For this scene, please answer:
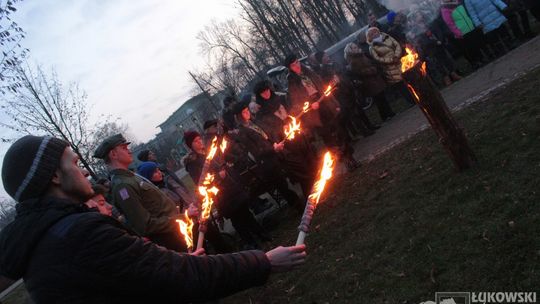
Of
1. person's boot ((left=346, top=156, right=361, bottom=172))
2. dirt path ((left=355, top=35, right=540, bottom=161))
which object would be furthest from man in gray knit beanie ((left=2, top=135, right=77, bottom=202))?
dirt path ((left=355, top=35, right=540, bottom=161))

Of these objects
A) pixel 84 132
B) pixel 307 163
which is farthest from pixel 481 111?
pixel 84 132

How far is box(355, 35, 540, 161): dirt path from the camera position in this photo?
858cm

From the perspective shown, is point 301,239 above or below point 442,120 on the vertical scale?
above

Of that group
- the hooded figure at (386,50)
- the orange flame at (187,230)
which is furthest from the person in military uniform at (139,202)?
the hooded figure at (386,50)

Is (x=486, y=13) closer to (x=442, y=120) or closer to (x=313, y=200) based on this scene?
(x=442, y=120)

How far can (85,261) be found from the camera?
5.70ft

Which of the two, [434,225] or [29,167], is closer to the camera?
[29,167]

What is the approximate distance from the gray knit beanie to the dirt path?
23.7ft

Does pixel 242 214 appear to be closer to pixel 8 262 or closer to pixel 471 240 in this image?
pixel 471 240

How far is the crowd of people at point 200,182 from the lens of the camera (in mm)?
1778

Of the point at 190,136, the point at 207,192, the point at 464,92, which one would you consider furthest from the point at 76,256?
→ the point at 464,92

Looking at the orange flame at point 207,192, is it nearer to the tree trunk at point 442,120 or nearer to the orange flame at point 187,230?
the orange flame at point 187,230

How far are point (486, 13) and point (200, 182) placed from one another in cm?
976

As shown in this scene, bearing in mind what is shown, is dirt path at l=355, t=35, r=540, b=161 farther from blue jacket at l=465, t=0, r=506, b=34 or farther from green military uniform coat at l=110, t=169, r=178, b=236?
green military uniform coat at l=110, t=169, r=178, b=236
